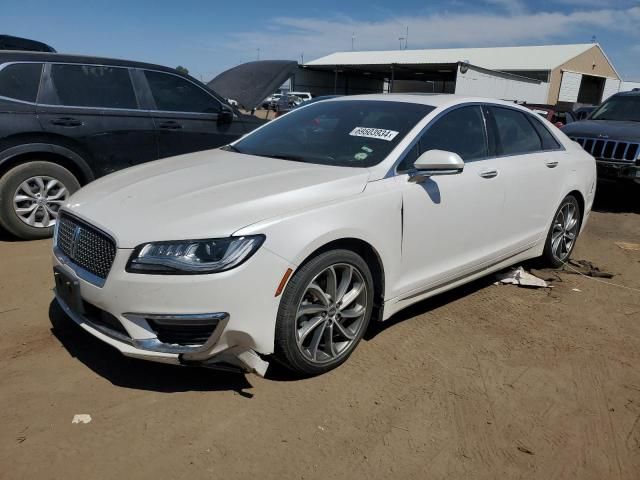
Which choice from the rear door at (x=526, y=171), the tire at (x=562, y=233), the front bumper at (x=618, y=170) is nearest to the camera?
the rear door at (x=526, y=171)

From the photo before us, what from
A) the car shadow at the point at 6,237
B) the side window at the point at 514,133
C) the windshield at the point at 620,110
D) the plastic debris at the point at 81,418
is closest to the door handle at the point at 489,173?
the side window at the point at 514,133

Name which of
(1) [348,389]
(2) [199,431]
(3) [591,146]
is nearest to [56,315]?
(2) [199,431]

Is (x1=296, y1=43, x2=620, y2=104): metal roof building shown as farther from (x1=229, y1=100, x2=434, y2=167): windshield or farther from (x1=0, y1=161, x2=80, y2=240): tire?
(x1=229, y1=100, x2=434, y2=167): windshield

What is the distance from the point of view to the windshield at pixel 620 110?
9078mm

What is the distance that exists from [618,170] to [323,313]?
6.74m

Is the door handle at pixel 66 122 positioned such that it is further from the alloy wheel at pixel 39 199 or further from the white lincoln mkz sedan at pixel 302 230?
the white lincoln mkz sedan at pixel 302 230

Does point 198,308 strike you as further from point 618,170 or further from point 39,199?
point 618,170

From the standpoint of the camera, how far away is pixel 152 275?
2549 mm

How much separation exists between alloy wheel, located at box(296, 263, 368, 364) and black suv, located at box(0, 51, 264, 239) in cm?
357

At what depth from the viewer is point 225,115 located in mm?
6414

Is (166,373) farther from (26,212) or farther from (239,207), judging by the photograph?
(26,212)

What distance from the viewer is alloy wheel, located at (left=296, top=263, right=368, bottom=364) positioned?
9.67 ft

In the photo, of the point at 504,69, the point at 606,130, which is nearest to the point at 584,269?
the point at 606,130

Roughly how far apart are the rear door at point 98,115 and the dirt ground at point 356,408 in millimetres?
2021
